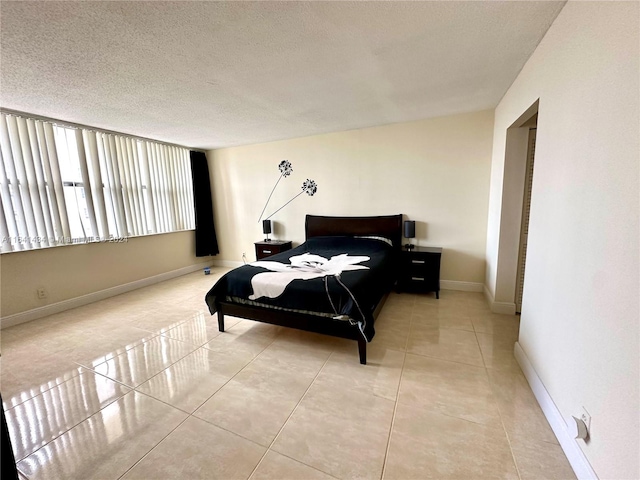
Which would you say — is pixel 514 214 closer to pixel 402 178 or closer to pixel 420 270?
pixel 420 270

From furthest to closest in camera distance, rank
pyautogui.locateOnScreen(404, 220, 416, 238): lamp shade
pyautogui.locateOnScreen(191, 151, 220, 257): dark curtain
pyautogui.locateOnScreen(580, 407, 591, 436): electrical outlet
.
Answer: pyautogui.locateOnScreen(191, 151, 220, 257): dark curtain < pyautogui.locateOnScreen(404, 220, 416, 238): lamp shade < pyautogui.locateOnScreen(580, 407, 591, 436): electrical outlet

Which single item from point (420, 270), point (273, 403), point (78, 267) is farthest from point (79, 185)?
point (420, 270)

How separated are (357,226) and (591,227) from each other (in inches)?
114

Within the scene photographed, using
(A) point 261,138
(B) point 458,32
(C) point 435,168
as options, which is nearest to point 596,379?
(B) point 458,32

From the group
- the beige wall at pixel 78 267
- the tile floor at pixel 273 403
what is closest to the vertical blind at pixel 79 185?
the beige wall at pixel 78 267

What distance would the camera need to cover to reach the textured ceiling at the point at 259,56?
1.48 meters

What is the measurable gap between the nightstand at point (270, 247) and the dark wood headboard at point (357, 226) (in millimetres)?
453

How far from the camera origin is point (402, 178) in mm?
3779

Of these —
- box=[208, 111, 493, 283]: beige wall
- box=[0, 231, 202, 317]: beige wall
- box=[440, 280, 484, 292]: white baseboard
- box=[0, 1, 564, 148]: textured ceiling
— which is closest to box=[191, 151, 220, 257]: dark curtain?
box=[0, 231, 202, 317]: beige wall

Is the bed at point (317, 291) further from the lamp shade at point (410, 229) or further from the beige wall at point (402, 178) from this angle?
the beige wall at point (402, 178)

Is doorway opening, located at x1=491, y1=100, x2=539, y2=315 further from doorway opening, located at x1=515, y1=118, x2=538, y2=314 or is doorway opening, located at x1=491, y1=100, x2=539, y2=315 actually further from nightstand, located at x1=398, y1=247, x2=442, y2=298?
nightstand, located at x1=398, y1=247, x2=442, y2=298

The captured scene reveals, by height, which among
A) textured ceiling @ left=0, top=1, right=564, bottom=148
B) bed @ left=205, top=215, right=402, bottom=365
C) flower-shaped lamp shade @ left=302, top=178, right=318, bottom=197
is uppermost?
textured ceiling @ left=0, top=1, right=564, bottom=148

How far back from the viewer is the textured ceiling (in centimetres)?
148

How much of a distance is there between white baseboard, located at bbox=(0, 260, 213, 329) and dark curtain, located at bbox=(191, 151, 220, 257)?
57 centimetres
